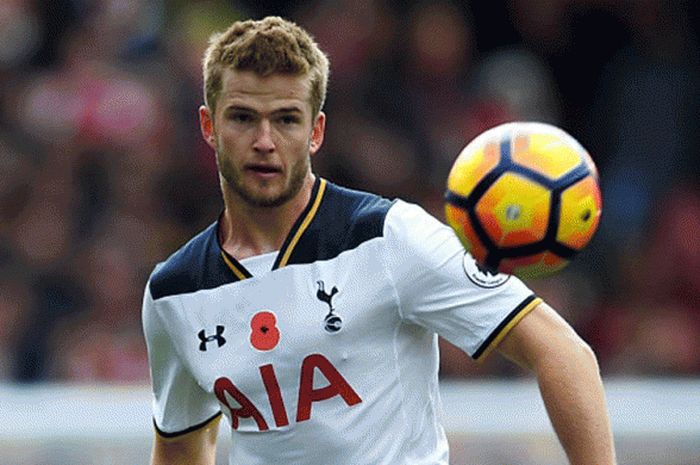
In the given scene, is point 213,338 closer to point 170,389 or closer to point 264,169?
point 170,389

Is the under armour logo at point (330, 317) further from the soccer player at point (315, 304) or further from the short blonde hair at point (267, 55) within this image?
the short blonde hair at point (267, 55)

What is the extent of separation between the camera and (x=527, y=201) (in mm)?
4688

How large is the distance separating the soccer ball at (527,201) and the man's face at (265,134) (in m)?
0.55

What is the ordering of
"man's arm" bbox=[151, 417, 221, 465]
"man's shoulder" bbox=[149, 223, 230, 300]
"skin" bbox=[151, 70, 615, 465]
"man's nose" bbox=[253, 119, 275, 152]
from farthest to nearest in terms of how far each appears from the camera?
"man's arm" bbox=[151, 417, 221, 465] < "man's shoulder" bbox=[149, 223, 230, 300] < "man's nose" bbox=[253, 119, 275, 152] < "skin" bbox=[151, 70, 615, 465]

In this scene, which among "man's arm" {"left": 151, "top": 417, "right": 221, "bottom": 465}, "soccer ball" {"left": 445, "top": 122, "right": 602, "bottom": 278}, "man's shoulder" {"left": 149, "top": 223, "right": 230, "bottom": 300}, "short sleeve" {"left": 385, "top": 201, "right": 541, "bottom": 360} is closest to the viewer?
"soccer ball" {"left": 445, "top": 122, "right": 602, "bottom": 278}

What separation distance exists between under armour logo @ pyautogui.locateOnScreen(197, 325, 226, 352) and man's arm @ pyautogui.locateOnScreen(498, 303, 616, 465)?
884mm

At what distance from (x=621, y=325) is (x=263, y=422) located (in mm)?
6471

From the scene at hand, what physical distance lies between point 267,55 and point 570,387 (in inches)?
49.9

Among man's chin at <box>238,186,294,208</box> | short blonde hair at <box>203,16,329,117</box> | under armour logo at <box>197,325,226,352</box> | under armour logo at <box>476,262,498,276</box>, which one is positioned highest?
short blonde hair at <box>203,16,329,117</box>

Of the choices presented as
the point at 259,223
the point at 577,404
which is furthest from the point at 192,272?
the point at 577,404

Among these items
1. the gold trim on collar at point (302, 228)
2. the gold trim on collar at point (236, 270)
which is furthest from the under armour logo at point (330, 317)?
the gold trim on collar at point (236, 270)

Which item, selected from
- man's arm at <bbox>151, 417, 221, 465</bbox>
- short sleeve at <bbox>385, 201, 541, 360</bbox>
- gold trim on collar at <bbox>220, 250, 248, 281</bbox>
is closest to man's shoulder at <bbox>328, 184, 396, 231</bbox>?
short sleeve at <bbox>385, 201, 541, 360</bbox>

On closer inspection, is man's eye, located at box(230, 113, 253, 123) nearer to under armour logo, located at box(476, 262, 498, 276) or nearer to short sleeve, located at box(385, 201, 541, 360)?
short sleeve, located at box(385, 201, 541, 360)

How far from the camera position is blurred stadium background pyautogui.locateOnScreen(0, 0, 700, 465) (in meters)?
11.0
